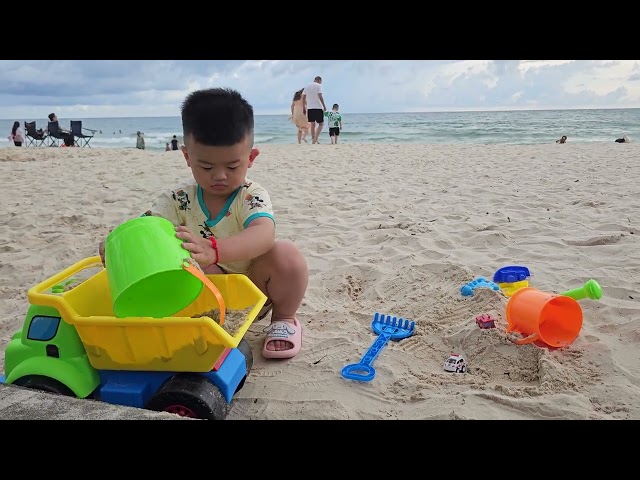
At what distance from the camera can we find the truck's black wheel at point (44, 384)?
1.52 meters

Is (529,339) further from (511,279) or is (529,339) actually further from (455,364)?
(511,279)

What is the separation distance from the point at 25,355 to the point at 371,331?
1272 millimetres

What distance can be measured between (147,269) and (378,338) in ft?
3.31

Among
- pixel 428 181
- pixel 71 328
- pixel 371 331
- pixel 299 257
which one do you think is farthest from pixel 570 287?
pixel 428 181

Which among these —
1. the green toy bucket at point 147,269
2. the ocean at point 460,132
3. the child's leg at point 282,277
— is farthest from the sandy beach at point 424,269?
A: the ocean at point 460,132

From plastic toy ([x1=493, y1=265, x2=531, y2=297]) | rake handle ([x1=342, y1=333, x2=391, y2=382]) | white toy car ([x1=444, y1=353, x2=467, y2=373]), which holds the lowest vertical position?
rake handle ([x1=342, y1=333, x2=391, y2=382])

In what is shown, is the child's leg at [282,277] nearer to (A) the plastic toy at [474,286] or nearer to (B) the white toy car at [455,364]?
(B) the white toy car at [455,364]

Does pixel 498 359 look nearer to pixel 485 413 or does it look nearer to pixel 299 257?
pixel 485 413

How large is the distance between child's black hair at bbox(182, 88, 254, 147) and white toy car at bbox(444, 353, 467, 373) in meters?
1.09

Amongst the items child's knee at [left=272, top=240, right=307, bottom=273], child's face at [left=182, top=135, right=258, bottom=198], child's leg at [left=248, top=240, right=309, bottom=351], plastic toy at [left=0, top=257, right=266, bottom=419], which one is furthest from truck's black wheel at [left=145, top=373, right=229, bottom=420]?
child's face at [left=182, top=135, right=258, bottom=198]

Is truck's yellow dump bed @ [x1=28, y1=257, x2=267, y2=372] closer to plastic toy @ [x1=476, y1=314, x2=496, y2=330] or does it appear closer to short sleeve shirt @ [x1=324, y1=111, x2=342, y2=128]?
plastic toy @ [x1=476, y1=314, x2=496, y2=330]

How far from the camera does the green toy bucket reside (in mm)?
1431

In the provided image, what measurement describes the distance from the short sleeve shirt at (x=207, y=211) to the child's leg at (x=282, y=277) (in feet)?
0.24

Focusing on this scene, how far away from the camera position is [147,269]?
1416mm
